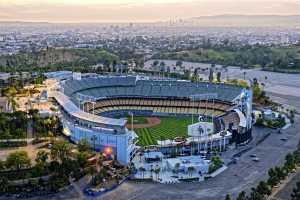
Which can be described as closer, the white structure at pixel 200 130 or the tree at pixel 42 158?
the tree at pixel 42 158

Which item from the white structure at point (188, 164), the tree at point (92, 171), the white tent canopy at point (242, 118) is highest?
the white tent canopy at point (242, 118)

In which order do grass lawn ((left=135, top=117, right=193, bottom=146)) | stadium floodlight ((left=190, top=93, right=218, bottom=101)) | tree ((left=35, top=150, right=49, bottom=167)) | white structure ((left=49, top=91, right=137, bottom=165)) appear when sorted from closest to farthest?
tree ((left=35, top=150, right=49, bottom=167)), white structure ((left=49, top=91, right=137, bottom=165)), grass lawn ((left=135, top=117, right=193, bottom=146)), stadium floodlight ((left=190, top=93, right=218, bottom=101))

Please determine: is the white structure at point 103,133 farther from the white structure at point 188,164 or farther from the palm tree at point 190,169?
the palm tree at point 190,169

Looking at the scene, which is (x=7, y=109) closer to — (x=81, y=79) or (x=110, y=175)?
(x=81, y=79)

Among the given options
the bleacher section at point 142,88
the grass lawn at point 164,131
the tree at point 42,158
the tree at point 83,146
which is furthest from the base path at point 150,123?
the tree at point 42,158

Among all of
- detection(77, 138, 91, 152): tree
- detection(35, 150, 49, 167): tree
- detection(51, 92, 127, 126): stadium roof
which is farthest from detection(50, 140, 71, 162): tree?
detection(51, 92, 127, 126): stadium roof

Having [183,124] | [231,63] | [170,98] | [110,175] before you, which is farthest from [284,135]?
[231,63]

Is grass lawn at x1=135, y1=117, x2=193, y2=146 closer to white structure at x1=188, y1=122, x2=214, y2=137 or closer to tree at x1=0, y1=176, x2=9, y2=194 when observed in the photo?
white structure at x1=188, y1=122, x2=214, y2=137
